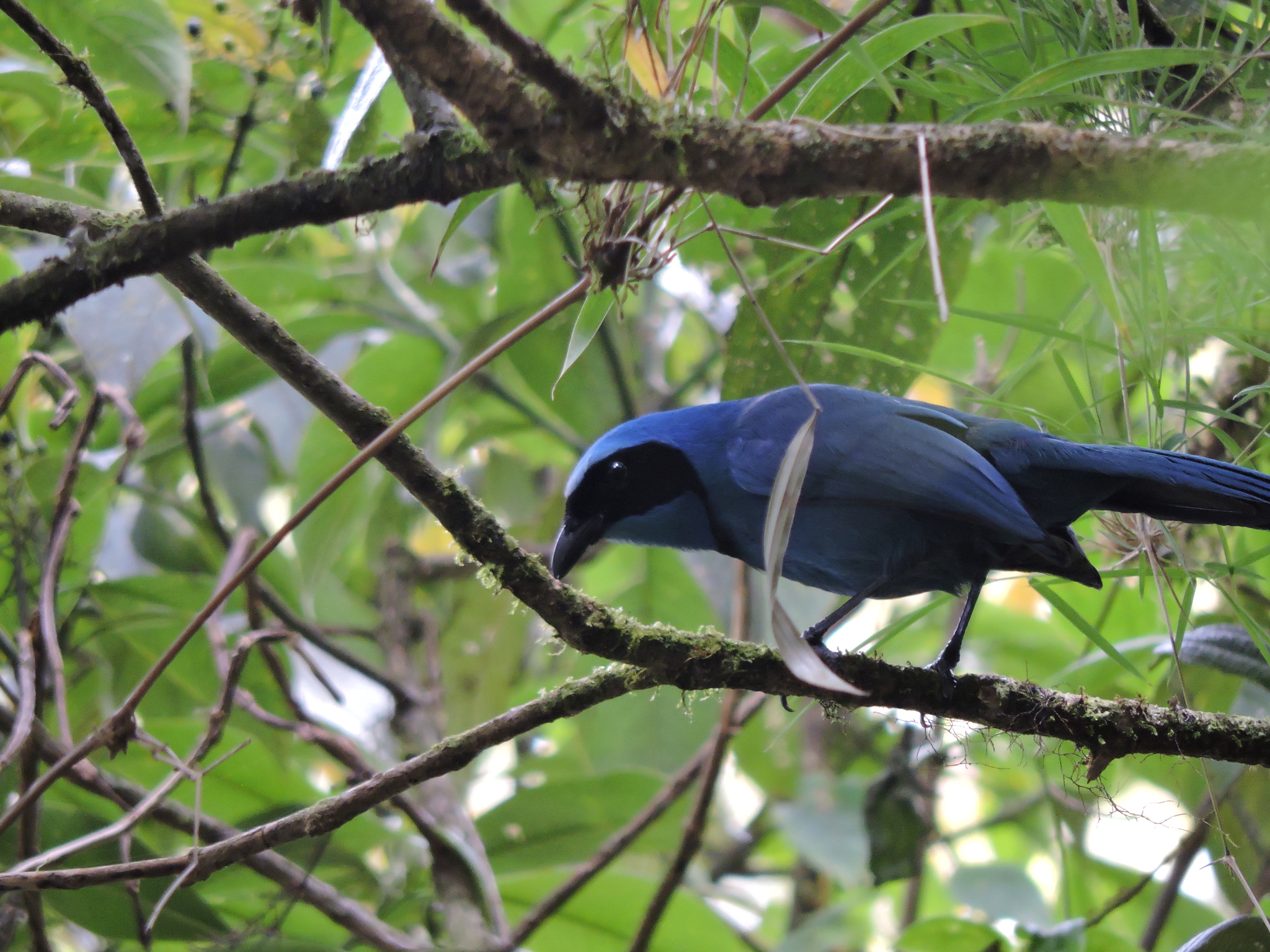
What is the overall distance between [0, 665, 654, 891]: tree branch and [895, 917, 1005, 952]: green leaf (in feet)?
3.93

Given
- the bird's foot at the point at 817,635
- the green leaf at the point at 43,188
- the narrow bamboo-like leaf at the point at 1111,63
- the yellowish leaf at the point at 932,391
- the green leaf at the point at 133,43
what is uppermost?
the yellowish leaf at the point at 932,391

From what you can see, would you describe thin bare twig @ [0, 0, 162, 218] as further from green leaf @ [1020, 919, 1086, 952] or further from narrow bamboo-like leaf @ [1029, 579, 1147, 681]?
green leaf @ [1020, 919, 1086, 952]

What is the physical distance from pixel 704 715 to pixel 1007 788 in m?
2.15

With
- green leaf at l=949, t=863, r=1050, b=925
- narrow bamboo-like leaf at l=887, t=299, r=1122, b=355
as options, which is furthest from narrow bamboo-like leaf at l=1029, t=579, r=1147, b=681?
green leaf at l=949, t=863, r=1050, b=925

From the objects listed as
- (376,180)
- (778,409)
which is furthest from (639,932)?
(376,180)

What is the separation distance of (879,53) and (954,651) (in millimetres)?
1224

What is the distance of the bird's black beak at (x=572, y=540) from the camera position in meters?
2.50

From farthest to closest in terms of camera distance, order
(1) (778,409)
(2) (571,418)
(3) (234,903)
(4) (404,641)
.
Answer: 1. (4) (404,641)
2. (2) (571,418)
3. (3) (234,903)
4. (1) (778,409)

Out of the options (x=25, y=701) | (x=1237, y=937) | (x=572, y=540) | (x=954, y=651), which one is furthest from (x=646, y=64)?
(x=1237, y=937)

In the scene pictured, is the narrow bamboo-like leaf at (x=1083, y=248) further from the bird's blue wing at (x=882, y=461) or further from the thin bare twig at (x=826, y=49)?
the bird's blue wing at (x=882, y=461)

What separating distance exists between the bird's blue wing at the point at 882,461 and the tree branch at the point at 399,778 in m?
0.75

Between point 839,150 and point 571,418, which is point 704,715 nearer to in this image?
point 571,418

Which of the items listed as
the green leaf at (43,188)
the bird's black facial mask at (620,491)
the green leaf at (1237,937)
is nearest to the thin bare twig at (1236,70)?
the bird's black facial mask at (620,491)

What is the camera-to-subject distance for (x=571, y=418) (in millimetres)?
3641
